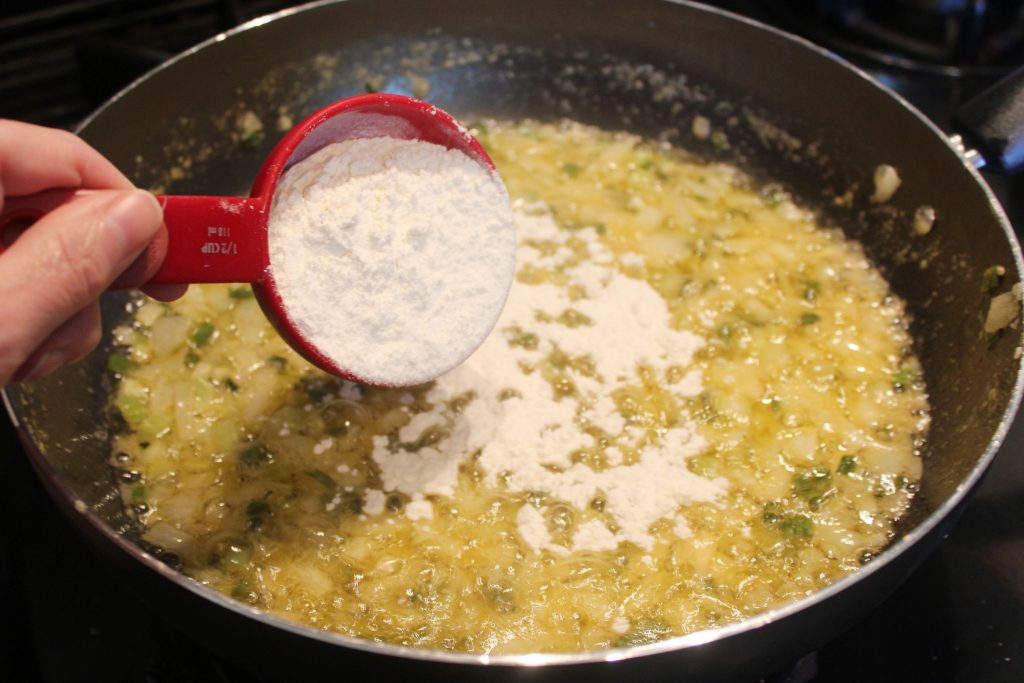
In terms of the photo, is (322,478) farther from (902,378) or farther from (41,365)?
(902,378)

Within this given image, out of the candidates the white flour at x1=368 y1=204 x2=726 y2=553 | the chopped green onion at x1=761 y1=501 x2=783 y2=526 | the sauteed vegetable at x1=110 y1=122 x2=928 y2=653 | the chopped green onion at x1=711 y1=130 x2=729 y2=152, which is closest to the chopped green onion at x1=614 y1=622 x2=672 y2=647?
the sauteed vegetable at x1=110 y1=122 x2=928 y2=653

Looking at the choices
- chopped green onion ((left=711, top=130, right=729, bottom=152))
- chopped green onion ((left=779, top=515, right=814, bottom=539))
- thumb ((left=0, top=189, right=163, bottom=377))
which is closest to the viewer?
thumb ((left=0, top=189, right=163, bottom=377))

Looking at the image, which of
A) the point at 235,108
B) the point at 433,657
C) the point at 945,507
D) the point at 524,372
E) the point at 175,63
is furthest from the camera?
the point at 235,108

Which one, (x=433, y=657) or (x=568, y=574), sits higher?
(x=433, y=657)

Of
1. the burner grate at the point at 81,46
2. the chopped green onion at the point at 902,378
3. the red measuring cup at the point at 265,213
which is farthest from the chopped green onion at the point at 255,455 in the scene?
the chopped green onion at the point at 902,378

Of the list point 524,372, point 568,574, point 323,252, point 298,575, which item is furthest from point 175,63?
point 568,574

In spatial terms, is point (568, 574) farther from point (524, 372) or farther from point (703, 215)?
point (703, 215)

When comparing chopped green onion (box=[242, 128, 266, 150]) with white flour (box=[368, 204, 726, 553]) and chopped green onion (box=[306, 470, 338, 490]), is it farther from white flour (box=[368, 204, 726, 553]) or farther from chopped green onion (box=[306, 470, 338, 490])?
chopped green onion (box=[306, 470, 338, 490])
